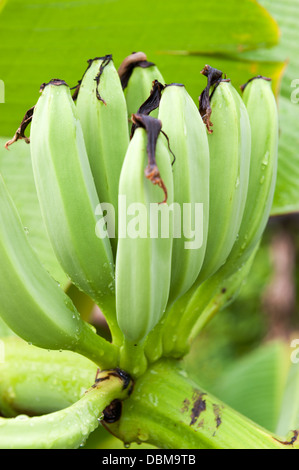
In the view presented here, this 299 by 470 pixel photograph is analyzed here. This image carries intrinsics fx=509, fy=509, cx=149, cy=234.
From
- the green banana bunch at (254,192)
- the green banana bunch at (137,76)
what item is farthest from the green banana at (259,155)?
the green banana bunch at (137,76)

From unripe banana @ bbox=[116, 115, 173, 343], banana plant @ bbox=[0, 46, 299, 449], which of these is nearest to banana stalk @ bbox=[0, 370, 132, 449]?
banana plant @ bbox=[0, 46, 299, 449]

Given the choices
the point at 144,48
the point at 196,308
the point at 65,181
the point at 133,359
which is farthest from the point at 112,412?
the point at 144,48

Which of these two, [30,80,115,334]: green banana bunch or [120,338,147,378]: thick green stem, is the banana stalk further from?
[30,80,115,334]: green banana bunch

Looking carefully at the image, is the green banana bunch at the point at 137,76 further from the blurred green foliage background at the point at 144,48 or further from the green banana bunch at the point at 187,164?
the blurred green foliage background at the point at 144,48

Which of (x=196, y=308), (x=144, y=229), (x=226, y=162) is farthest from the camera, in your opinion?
(x=196, y=308)

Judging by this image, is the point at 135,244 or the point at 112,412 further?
the point at 112,412

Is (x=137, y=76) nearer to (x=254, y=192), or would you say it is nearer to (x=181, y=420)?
(x=254, y=192)
